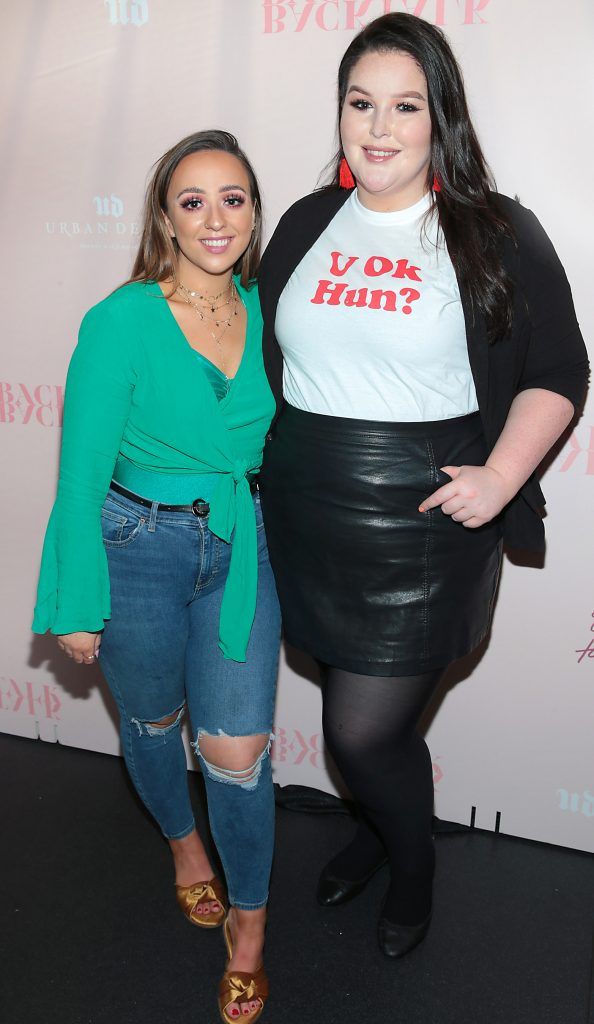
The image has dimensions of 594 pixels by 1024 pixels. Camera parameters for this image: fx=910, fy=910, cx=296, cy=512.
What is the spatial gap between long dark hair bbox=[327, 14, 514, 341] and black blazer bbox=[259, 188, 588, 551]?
0.03 m

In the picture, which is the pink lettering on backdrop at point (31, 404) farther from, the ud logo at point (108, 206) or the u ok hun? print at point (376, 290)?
the u ok hun? print at point (376, 290)

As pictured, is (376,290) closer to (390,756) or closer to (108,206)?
(390,756)

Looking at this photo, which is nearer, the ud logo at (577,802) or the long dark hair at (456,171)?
Answer: the long dark hair at (456,171)

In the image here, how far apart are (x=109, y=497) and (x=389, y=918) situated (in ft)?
3.40

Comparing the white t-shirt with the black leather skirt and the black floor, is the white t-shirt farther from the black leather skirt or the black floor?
the black floor

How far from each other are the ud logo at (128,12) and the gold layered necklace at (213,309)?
0.76 m

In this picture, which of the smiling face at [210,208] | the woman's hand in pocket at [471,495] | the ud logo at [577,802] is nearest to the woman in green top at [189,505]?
the smiling face at [210,208]

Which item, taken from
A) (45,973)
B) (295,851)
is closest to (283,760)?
(295,851)

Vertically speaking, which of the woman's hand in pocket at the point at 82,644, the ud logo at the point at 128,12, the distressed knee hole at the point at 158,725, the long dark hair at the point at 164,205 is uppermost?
the ud logo at the point at 128,12

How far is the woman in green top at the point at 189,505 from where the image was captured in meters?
1.52

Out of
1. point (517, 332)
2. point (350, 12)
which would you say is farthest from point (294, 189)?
point (517, 332)

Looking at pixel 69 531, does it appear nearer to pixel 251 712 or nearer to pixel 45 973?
pixel 251 712

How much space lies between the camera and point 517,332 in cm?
148

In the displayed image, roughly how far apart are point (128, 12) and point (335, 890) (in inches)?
77.3
